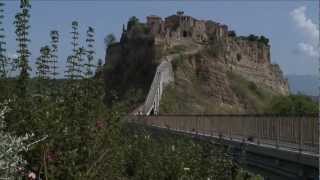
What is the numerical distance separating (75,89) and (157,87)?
3841 inches

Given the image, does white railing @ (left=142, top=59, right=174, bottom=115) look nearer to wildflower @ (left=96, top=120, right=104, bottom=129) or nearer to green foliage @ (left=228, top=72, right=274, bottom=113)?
green foliage @ (left=228, top=72, right=274, bottom=113)

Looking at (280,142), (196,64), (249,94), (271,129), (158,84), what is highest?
(196,64)

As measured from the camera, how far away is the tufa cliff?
115438 mm

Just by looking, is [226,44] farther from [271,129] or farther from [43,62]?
[43,62]

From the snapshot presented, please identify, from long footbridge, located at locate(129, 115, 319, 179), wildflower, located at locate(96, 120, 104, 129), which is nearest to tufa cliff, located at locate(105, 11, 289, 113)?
long footbridge, located at locate(129, 115, 319, 179)

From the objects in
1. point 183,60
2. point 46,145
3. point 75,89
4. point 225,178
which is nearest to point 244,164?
point 225,178

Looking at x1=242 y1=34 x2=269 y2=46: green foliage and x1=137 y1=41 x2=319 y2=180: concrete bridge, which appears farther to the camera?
x1=242 y1=34 x2=269 y2=46: green foliage

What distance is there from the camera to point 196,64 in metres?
122

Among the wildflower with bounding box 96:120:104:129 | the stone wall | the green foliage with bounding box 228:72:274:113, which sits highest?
the stone wall

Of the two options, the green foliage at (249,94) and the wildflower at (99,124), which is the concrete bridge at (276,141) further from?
the green foliage at (249,94)

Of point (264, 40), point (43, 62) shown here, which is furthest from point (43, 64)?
point (264, 40)

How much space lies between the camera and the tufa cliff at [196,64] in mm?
115438

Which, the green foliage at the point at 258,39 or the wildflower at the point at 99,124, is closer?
the wildflower at the point at 99,124

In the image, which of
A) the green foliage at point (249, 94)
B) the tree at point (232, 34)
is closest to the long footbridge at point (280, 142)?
the green foliage at point (249, 94)
